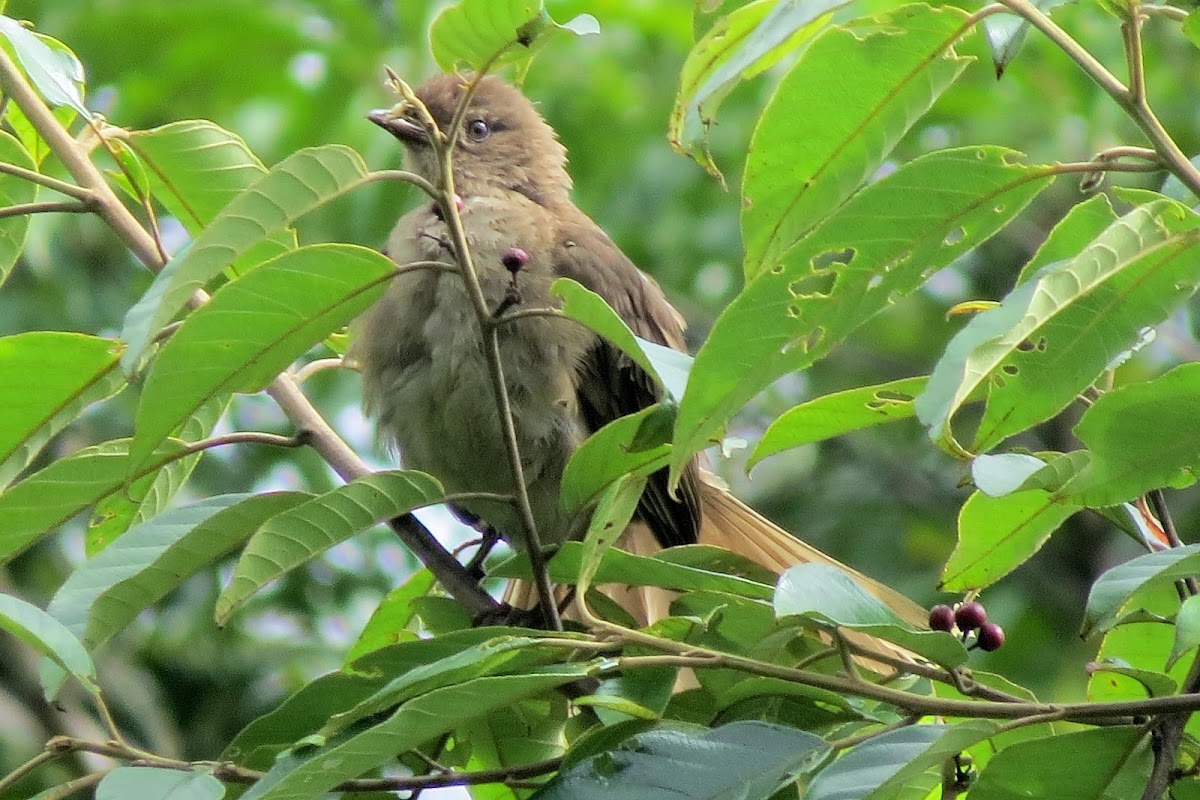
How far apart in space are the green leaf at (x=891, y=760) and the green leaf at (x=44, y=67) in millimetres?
1202

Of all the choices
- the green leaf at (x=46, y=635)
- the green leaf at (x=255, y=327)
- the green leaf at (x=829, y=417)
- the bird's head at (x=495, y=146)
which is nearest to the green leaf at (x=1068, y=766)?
the green leaf at (x=829, y=417)

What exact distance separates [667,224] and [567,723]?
481 cm

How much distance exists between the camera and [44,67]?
1.92 m

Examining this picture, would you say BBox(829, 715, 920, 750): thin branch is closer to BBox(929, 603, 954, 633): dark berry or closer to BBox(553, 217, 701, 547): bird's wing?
BBox(929, 603, 954, 633): dark berry

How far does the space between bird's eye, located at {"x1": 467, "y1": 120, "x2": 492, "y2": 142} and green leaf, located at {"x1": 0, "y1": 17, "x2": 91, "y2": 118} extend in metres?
2.34

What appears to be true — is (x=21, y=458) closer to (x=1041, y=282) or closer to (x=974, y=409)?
(x=1041, y=282)

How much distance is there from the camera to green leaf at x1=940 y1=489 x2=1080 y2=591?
1876mm

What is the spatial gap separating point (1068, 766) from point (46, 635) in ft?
3.86

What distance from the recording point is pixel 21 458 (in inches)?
84.7

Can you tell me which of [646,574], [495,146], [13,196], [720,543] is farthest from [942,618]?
[495,146]

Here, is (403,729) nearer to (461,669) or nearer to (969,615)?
(461,669)

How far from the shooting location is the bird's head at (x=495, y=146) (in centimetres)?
411

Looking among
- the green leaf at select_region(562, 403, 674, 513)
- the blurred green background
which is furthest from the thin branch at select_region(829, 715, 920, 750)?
the blurred green background

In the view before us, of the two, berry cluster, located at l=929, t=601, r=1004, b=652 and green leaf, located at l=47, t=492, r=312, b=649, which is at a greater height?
green leaf, located at l=47, t=492, r=312, b=649
